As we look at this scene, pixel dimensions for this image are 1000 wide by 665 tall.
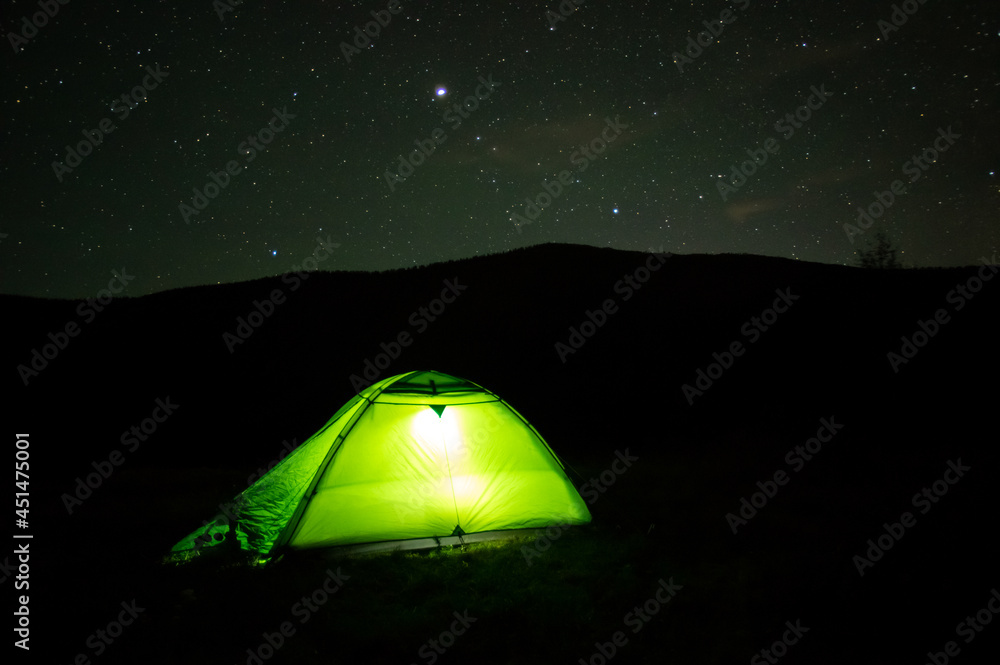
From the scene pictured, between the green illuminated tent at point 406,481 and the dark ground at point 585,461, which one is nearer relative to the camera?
the dark ground at point 585,461

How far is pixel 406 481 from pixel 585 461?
6.49 metres

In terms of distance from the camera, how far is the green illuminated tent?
6449 millimetres

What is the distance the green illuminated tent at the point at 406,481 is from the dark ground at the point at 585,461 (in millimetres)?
385

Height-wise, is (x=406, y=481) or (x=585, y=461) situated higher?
(x=406, y=481)

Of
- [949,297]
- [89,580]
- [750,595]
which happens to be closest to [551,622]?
[750,595]

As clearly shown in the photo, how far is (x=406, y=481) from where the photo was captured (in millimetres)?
6754

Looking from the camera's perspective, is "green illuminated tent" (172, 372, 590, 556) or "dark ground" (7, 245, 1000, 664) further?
"green illuminated tent" (172, 372, 590, 556)

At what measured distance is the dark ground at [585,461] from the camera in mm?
4840

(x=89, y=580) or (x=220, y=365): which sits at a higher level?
(x=220, y=365)

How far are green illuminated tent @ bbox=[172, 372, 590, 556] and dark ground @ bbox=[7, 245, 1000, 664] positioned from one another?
0.39 m

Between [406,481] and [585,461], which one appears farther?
[585,461]

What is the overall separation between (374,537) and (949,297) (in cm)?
2527

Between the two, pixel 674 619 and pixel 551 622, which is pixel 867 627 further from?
pixel 551 622

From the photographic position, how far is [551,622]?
4902mm
